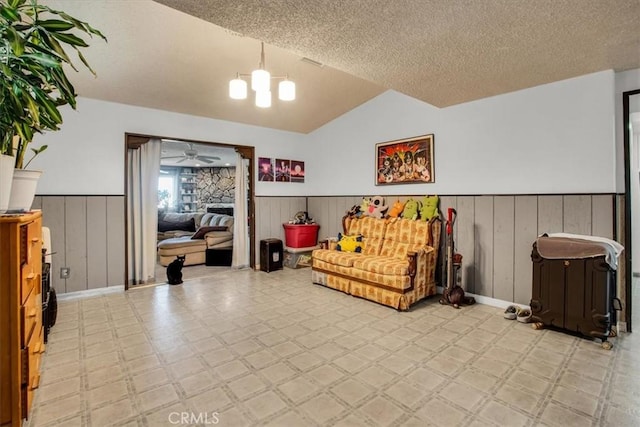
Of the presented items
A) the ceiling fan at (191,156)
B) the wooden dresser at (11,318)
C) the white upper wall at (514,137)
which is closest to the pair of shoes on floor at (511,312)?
the white upper wall at (514,137)

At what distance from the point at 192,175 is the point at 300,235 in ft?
19.5

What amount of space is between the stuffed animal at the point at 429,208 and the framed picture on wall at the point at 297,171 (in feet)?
9.21

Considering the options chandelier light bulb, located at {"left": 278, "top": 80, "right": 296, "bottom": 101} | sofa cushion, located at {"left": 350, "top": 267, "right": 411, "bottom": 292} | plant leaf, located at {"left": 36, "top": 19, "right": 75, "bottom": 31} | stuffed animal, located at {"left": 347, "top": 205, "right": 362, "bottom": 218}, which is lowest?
sofa cushion, located at {"left": 350, "top": 267, "right": 411, "bottom": 292}

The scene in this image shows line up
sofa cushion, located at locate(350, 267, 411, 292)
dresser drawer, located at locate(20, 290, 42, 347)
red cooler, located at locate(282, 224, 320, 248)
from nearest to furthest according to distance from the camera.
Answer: dresser drawer, located at locate(20, 290, 42, 347)
sofa cushion, located at locate(350, 267, 411, 292)
red cooler, located at locate(282, 224, 320, 248)

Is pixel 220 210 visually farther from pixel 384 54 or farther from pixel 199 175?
pixel 384 54

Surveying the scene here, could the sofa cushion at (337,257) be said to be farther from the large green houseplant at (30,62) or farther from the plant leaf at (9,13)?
the plant leaf at (9,13)

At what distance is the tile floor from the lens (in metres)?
1.86

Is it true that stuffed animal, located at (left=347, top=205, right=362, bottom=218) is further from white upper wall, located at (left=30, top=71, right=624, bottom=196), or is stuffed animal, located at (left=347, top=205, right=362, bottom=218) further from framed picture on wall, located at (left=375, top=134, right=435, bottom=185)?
framed picture on wall, located at (left=375, top=134, right=435, bottom=185)

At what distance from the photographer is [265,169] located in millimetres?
5836

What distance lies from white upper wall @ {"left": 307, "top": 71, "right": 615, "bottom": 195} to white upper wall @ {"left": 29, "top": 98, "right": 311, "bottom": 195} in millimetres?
2955

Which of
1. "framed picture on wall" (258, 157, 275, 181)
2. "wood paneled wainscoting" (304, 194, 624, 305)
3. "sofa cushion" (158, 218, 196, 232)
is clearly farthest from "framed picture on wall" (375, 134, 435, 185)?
"sofa cushion" (158, 218, 196, 232)

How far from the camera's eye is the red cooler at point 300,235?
584 cm

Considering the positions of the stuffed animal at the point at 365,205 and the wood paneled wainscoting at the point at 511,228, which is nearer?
the wood paneled wainscoting at the point at 511,228

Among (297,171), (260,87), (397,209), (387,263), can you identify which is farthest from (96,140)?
(397,209)
